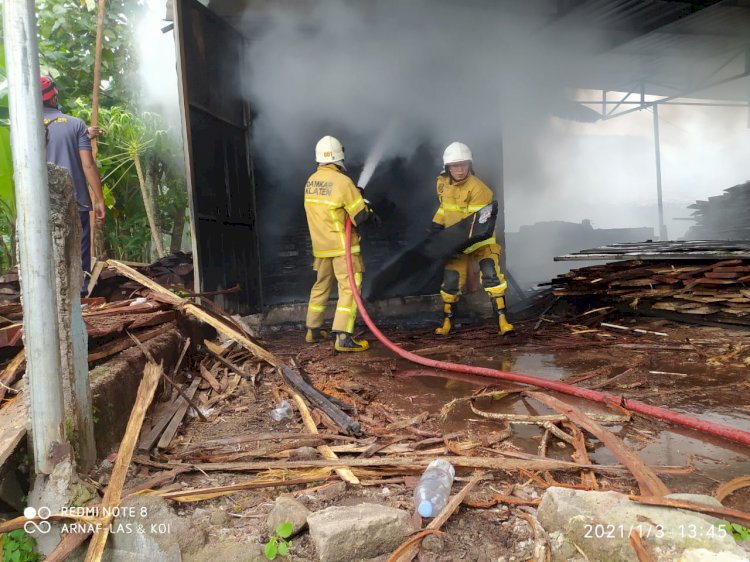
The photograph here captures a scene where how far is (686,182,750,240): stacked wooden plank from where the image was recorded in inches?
454

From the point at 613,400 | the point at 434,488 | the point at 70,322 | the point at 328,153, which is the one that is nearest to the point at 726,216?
the point at 328,153

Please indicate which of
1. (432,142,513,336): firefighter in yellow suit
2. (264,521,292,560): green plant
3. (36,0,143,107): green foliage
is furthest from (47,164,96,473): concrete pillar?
(36,0,143,107): green foliage

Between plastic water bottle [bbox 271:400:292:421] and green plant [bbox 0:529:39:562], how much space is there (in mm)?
1493

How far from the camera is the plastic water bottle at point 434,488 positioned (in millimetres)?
1971

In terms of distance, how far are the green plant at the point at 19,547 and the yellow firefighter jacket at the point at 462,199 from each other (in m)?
5.11

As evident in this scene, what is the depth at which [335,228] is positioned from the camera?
570 centimetres

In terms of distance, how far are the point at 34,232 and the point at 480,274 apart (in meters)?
5.26

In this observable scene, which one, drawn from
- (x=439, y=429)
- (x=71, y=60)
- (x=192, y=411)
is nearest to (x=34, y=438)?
(x=192, y=411)

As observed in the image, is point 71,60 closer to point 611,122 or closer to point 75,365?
point 75,365

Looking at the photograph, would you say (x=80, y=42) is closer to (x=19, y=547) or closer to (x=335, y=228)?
(x=335, y=228)

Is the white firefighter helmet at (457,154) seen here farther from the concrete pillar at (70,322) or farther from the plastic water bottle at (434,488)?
the concrete pillar at (70,322)
